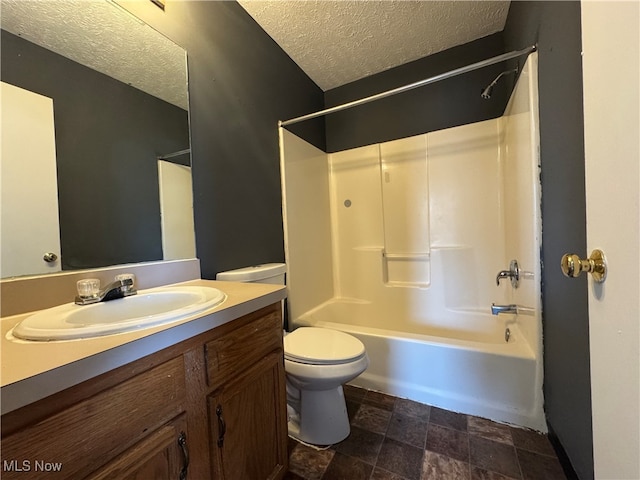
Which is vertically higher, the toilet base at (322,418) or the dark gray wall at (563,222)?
the dark gray wall at (563,222)

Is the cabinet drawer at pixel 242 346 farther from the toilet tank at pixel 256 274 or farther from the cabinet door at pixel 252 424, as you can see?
the toilet tank at pixel 256 274

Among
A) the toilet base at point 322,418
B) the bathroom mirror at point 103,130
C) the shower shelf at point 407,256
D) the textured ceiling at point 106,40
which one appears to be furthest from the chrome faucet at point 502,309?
the textured ceiling at point 106,40

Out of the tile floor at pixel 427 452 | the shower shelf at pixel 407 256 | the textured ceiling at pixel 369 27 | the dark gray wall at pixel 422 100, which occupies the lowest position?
the tile floor at pixel 427 452

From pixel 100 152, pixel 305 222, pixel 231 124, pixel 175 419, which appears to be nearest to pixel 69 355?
pixel 175 419

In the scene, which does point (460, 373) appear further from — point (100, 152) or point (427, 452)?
point (100, 152)

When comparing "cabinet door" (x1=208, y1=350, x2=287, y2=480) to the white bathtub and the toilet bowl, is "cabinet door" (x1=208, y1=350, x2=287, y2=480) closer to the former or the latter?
the toilet bowl

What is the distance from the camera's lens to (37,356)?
0.47 m

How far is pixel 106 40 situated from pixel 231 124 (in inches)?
23.8

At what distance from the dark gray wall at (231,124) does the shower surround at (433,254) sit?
0.69 ft

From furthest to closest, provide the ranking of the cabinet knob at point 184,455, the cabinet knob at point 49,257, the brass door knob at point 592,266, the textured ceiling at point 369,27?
the textured ceiling at point 369,27 < the cabinet knob at point 49,257 < the cabinet knob at point 184,455 < the brass door knob at point 592,266

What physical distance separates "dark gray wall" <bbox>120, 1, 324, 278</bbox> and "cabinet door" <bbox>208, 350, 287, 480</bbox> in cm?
67

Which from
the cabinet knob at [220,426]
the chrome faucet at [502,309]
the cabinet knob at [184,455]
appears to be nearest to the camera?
the cabinet knob at [184,455]

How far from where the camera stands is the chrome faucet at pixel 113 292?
834 millimetres

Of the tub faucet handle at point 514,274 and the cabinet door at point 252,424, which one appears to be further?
the tub faucet handle at point 514,274
